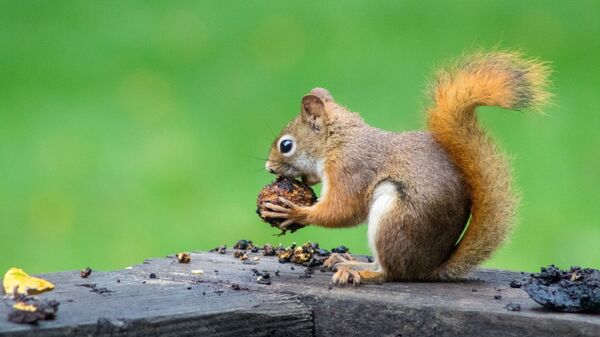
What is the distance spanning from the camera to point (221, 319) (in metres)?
2.32

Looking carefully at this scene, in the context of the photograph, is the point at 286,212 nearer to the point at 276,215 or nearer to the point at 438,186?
the point at 276,215

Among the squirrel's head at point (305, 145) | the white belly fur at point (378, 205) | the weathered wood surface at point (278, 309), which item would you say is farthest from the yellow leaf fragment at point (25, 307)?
the squirrel's head at point (305, 145)

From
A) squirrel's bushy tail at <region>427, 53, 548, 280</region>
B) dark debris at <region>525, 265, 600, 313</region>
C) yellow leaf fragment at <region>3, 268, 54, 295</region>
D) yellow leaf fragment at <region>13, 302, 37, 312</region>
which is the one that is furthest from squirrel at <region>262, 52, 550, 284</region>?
yellow leaf fragment at <region>13, 302, 37, 312</region>

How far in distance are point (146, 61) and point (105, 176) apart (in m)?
1.20

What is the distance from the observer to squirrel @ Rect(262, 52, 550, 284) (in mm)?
2889

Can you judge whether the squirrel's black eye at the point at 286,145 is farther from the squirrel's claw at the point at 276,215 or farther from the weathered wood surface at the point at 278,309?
the weathered wood surface at the point at 278,309

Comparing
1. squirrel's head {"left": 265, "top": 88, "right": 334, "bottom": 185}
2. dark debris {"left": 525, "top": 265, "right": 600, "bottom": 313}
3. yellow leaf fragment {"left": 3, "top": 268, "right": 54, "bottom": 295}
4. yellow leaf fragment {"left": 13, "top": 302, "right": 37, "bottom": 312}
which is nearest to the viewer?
yellow leaf fragment {"left": 13, "top": 302, "right": 37, "bottom": 312}

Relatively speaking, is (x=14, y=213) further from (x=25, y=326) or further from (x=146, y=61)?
(x=25, y=326)

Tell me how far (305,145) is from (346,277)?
0.56 meters

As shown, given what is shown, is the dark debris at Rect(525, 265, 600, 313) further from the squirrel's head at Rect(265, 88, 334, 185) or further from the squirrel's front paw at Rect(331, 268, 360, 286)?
the squirrel's head at Rect(265, 88, 334, 185)

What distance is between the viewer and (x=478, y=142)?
2.96 meters

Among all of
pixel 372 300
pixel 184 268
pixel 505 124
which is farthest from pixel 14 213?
pixel 372 300

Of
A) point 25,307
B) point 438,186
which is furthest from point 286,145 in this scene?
point 25,307

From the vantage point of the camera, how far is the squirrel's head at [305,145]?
318cm
